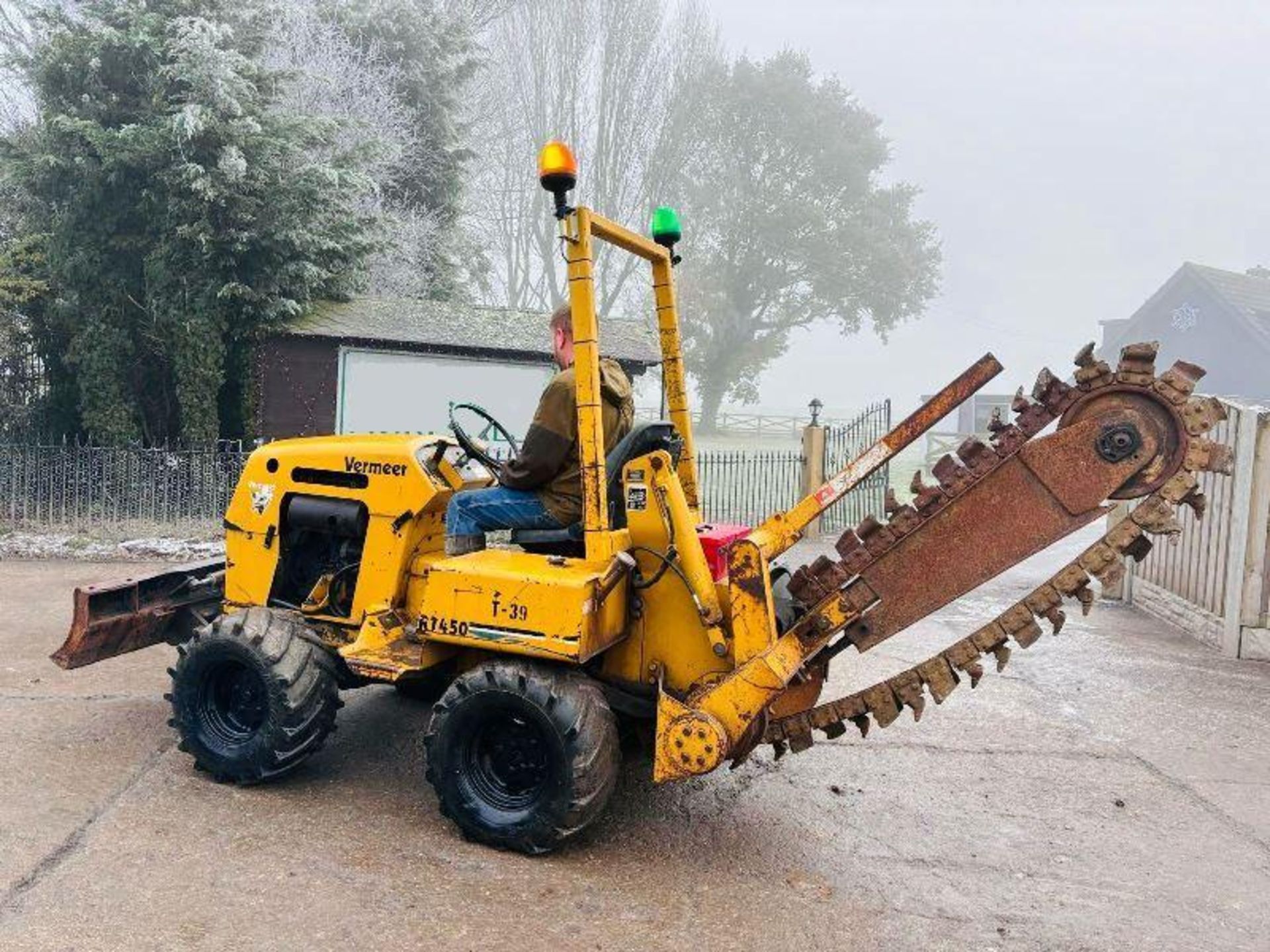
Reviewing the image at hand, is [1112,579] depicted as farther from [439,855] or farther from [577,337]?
[439,855]

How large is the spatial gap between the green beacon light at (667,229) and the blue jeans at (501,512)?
1.39 m

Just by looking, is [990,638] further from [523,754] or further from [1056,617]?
[523,754]

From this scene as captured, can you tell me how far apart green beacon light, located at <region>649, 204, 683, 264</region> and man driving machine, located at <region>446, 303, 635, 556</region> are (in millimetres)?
671

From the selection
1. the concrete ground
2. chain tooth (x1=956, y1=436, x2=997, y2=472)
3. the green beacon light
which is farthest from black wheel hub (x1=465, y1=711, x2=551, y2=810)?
the green beacon light

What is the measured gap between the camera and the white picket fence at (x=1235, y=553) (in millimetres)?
7797

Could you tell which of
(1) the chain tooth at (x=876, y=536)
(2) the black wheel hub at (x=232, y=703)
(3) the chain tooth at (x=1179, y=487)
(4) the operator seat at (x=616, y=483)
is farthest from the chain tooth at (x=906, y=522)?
(2) the black wheel hub at (x=232, y=703)

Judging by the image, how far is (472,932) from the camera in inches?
133

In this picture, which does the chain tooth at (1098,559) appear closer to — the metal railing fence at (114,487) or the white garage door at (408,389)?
the white garage door at (408,389)

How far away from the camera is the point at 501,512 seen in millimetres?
4410

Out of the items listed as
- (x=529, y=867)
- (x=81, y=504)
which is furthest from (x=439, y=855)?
(x=81, y=504)

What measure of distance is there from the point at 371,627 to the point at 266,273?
9.95 m

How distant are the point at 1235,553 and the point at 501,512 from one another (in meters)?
6.40

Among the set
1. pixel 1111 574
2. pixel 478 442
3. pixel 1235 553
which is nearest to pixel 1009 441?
pixel 1111 574

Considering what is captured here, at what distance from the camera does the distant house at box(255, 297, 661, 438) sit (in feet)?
44.3
